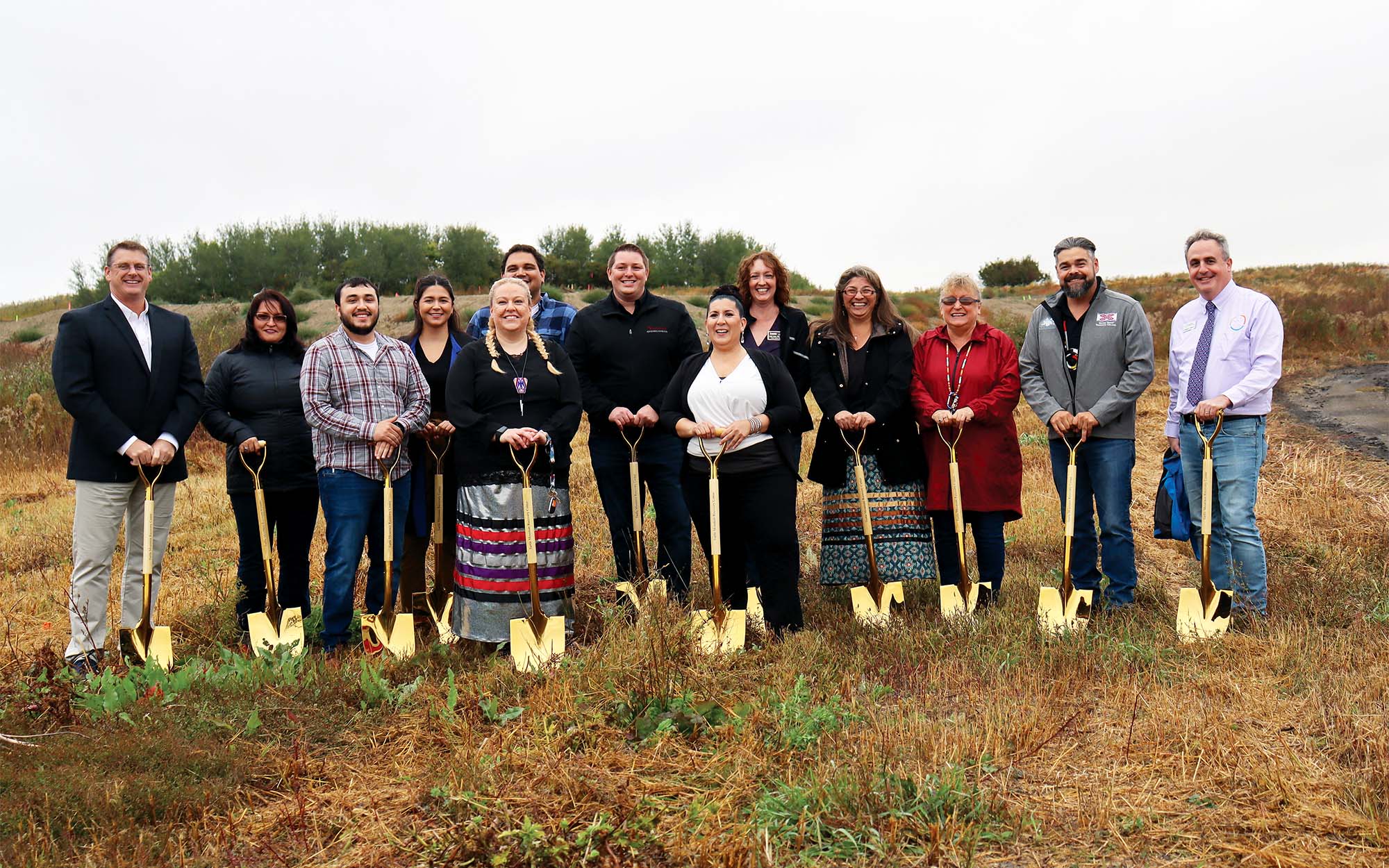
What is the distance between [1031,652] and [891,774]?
1821 millimetres

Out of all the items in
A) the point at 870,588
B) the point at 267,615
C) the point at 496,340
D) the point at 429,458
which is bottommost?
the point at 870,588

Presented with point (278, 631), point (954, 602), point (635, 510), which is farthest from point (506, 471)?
point (954, 602)

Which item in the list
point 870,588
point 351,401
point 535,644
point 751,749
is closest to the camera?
point 751,749

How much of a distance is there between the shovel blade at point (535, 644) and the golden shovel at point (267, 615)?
49.5 inches

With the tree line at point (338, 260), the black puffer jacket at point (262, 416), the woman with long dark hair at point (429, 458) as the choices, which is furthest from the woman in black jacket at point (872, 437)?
the tree line at point (338, 260)

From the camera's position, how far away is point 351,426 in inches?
212

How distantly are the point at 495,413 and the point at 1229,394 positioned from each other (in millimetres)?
4047

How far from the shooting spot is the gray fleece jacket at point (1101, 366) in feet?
18.5

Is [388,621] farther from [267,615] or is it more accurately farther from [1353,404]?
[1353,404]

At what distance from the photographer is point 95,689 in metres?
4.68

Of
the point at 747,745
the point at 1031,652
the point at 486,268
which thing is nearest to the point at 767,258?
the point at 1031,652

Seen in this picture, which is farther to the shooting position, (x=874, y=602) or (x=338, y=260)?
(x=338, y=260)

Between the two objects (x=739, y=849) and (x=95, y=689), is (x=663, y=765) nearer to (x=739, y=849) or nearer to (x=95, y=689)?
(x=739, y=849)

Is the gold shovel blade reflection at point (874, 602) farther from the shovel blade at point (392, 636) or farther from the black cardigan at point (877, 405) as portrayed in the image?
the shovel blade at point (392, 636)
